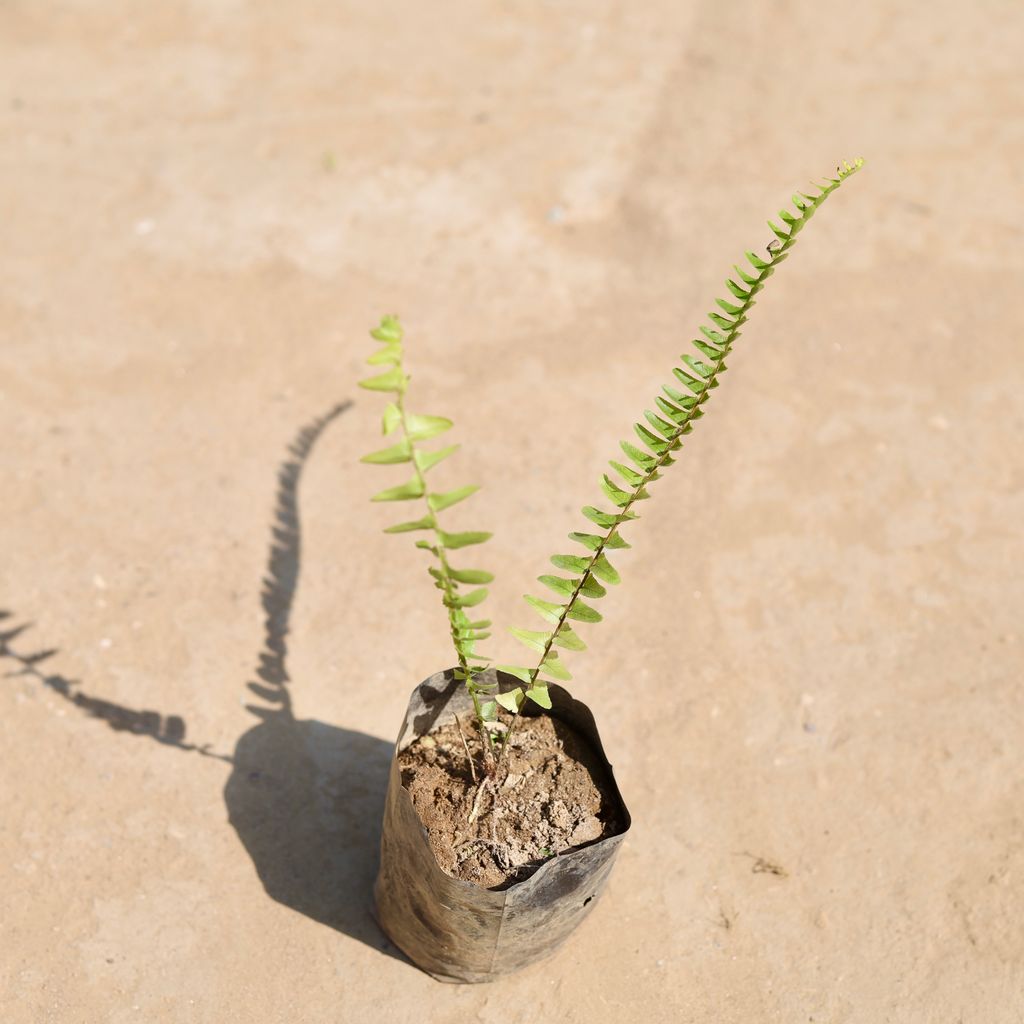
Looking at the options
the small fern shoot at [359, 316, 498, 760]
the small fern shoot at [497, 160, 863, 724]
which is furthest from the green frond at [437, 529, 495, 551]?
the small fern shoot at [497, 160, 863, 724]

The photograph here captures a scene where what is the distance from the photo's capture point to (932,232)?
5215mm

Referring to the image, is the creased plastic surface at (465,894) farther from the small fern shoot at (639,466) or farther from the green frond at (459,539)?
the green frond at (459,539)

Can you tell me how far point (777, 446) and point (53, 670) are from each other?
2658 millimetres

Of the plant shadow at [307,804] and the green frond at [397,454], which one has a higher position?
the green frond at [397,454]

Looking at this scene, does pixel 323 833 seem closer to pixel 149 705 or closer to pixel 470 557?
pixel 149 705

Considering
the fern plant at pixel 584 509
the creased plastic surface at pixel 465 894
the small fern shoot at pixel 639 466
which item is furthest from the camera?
the creased plastic surface at pixel 465 894

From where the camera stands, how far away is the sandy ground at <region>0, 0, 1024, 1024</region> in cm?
299

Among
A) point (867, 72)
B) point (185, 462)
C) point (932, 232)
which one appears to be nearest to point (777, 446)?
point (932, 232)

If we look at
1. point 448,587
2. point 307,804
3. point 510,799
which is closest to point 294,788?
point 307,804

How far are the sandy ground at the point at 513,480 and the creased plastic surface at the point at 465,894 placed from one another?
7.0 inches

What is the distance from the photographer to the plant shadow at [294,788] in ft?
9.91

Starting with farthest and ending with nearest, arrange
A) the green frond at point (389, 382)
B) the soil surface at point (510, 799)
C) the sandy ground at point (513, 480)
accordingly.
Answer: the sandy ground at point (513, 480) → the soil surface at point (510, 799) → the green frond at point (389, 382)

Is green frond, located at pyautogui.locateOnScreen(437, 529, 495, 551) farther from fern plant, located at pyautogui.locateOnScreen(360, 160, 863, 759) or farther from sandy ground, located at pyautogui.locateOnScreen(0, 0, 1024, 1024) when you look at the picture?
sandy ground, located at pyautogui.locateOnScreen(0, 0, 1024, 1024)

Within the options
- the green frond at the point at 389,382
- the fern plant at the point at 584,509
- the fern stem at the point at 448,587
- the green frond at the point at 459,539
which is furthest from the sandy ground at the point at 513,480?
the green frond at the point at 389,382
